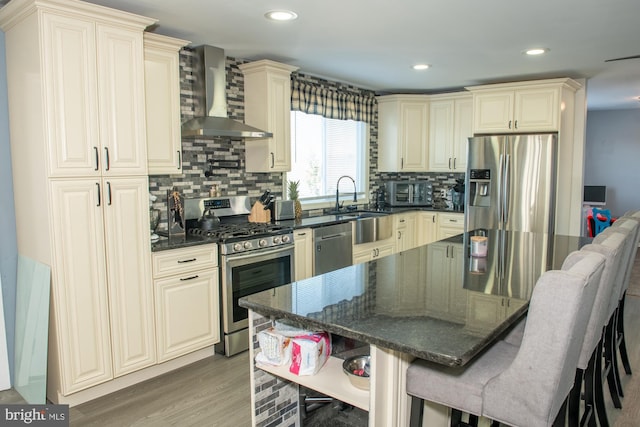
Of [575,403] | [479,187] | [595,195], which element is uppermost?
[479,187]

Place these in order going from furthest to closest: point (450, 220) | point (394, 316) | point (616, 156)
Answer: point (616, 156)
point (450, 220)
point (394, 316)

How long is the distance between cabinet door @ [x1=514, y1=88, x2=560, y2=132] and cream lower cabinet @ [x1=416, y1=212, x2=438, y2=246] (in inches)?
55.2

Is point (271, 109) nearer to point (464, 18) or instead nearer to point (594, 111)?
point (464, 18)

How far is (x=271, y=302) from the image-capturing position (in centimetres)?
188

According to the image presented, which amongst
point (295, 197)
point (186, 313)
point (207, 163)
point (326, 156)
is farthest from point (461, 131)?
point (186, 313)

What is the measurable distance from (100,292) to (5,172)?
3.26ft

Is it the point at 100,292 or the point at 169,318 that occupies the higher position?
the point at 100,292

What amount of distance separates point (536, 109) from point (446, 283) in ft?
11.3

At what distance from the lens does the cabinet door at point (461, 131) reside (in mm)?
5598

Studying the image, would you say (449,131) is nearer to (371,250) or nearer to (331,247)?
(371,250)

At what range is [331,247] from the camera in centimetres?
445

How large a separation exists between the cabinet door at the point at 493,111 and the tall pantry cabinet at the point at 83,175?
3.62 meters

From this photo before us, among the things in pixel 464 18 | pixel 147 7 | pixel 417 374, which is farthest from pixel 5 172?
pixel 464 18

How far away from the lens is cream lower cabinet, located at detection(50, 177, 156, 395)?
2674 mm
